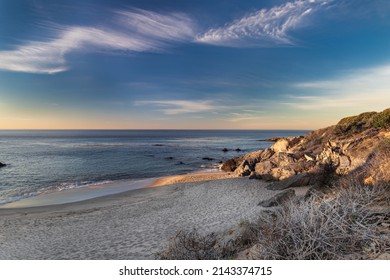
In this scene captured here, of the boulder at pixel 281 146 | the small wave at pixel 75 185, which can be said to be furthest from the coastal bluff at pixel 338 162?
the small wave at pixel 75 185

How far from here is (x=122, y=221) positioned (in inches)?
429

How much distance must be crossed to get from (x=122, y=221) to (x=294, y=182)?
956 cm

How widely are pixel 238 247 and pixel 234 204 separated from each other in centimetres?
797

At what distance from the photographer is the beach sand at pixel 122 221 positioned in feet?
25.2

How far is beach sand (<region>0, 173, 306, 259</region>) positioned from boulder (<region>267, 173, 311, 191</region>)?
778 millimetres

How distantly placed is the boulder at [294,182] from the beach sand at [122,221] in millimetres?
778

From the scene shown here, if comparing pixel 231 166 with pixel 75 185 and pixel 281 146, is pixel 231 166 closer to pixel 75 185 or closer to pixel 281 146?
pixel 281 146

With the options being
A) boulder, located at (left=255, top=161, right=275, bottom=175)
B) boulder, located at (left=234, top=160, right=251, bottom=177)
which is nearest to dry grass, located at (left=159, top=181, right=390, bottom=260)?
boulder, located at (left=255, top=161, right=275, bottom=175)

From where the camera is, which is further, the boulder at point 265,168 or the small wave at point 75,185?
the small wave at point 75,185

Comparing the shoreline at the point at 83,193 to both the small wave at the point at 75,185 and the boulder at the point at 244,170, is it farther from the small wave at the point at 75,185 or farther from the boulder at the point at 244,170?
the boulder at the point at 244,170

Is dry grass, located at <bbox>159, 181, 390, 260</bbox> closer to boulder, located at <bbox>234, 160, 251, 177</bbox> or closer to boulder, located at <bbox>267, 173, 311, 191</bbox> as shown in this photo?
boulder, located at <bbox>267, 173, 311, 191</bbox>

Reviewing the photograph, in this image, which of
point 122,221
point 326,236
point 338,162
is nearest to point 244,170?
point 338,162

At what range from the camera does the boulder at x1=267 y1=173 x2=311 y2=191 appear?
48.7 feet

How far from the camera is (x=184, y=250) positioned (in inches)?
176
